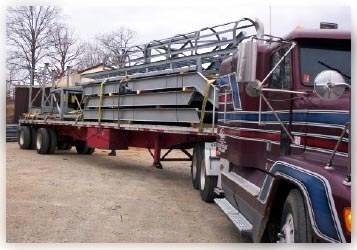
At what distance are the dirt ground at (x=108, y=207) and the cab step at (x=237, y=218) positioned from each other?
302 mm

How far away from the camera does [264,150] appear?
4.76 meters

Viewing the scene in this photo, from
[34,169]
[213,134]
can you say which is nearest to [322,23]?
[213,134]

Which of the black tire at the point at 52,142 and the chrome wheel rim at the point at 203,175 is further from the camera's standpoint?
the black tire at the point at 52,142

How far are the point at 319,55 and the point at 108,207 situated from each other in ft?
12.9

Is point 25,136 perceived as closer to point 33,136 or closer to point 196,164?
point 33,136

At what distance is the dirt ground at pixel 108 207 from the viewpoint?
5.21 m

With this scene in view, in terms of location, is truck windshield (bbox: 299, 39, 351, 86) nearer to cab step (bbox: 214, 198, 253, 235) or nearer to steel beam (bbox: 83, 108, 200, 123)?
cab step (bbox: 214, 198, 253, 235)

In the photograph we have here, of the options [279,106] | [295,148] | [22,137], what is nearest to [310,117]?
[295,148]

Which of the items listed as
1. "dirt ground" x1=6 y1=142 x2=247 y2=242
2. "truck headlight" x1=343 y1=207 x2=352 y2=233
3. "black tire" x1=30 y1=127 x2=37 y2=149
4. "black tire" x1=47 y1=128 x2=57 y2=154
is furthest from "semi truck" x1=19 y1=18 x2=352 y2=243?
"black tire" x1=30 y1=127 x2=37 y2=149

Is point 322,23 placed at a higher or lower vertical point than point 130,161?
higher

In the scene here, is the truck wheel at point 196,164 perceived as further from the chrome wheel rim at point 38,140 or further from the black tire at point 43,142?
the chrome wheel rim at point 38,140

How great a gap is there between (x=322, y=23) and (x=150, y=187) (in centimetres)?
529

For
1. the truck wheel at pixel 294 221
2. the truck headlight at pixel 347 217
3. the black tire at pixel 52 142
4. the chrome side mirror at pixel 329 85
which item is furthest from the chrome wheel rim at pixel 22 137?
the truck headlight at pixel 347 217

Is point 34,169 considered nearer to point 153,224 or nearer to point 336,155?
point 153,224
